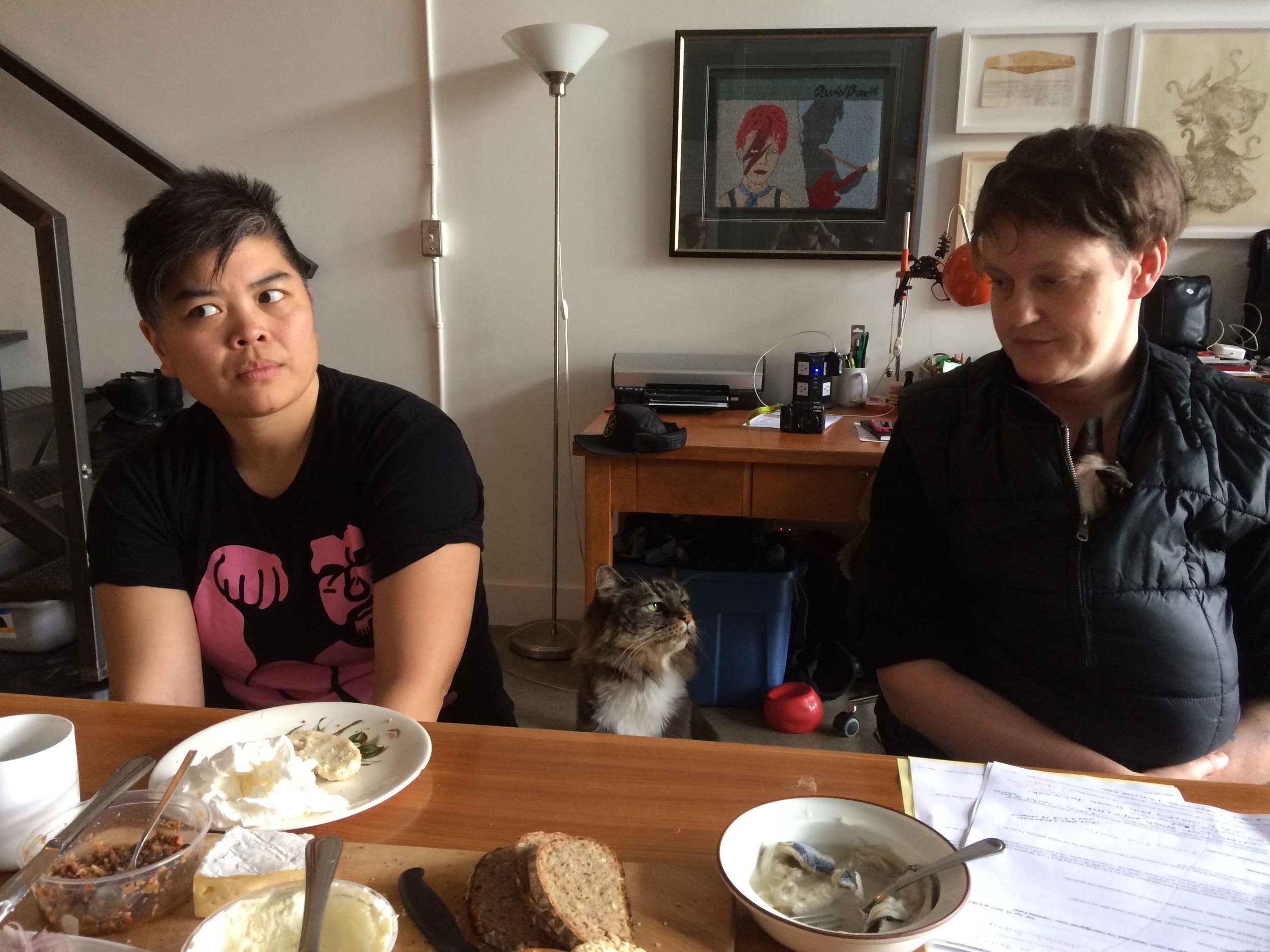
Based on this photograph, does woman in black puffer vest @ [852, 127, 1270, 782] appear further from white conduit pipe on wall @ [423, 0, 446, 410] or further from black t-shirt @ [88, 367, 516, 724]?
white conduit pipe on wall @ [423, 0, 446, 410]

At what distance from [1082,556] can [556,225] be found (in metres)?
2.03

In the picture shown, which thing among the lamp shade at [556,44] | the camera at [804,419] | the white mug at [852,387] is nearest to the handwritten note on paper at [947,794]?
the camera at [804,419]

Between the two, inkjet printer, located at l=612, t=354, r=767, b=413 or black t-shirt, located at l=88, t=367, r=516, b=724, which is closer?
black t-shirt, located at l=88, t=367, r=516, b=724

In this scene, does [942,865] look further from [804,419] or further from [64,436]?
[64,436]

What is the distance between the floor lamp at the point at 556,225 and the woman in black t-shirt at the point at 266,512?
4.49 ft

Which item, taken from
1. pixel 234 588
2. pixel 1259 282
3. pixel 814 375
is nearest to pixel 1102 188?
pixel 234 588

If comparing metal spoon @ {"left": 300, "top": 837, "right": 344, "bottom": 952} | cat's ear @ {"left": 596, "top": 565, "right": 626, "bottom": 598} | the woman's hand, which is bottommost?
cat's ear @ {"left": 596, "top": 565, "right": 626, "bottom": 598}

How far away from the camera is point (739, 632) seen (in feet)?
7.84

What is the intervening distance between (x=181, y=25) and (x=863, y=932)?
3.22 m

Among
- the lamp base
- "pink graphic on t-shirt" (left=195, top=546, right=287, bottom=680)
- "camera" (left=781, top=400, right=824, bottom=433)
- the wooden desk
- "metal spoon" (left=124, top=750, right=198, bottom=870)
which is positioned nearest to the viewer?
"metal spoon" (left=124, top=750, right=198, bottom=870)

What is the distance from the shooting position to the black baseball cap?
209 centimetres

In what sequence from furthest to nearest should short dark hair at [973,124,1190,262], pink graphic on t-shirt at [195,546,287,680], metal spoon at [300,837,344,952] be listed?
pink graphic on t-shirt at [195,546,287,680], short dark hair at [973,124,1190,262], metal spoon at [300,837,344,952]

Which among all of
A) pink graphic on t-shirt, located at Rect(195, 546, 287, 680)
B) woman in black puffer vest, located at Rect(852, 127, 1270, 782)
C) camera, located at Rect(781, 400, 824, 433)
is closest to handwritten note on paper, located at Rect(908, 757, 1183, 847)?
woman in black puffer vest, located at Rect(852, 127, 1270, 782)

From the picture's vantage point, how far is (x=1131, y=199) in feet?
3.12
